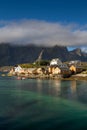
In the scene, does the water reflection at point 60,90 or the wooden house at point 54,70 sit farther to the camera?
the wooden house at point 54,70

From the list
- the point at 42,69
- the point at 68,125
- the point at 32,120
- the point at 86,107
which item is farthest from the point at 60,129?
the point at 42,69

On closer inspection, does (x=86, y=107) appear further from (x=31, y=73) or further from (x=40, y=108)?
(x=31, y=73)

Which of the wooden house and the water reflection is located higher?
the wooden house

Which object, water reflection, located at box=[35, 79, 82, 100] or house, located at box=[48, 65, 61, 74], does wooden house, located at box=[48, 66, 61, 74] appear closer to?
house, located at box=[48, 65, 61, 74]

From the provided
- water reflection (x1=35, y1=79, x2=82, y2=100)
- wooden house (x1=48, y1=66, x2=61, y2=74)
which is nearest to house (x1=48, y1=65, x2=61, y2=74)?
wooden house (x1=48, y1=66, x2=61, y2=74)

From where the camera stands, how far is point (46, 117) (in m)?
24.9

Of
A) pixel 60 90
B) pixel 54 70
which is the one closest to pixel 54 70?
pixel 54 70

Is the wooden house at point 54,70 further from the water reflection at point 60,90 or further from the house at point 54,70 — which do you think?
the water reflection at point 60,90

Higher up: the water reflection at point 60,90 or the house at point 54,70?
the house at point 54,70

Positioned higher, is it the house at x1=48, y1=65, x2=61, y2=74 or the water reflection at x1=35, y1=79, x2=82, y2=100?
the house at x1=48, y1=65, x2=61, y2=74

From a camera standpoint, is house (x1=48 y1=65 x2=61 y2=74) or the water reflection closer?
the water reflection

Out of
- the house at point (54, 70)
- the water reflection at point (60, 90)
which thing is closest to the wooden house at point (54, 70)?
the house at point (54, 70)

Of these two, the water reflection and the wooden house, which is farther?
the wooden house

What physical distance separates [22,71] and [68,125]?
91975 mm
